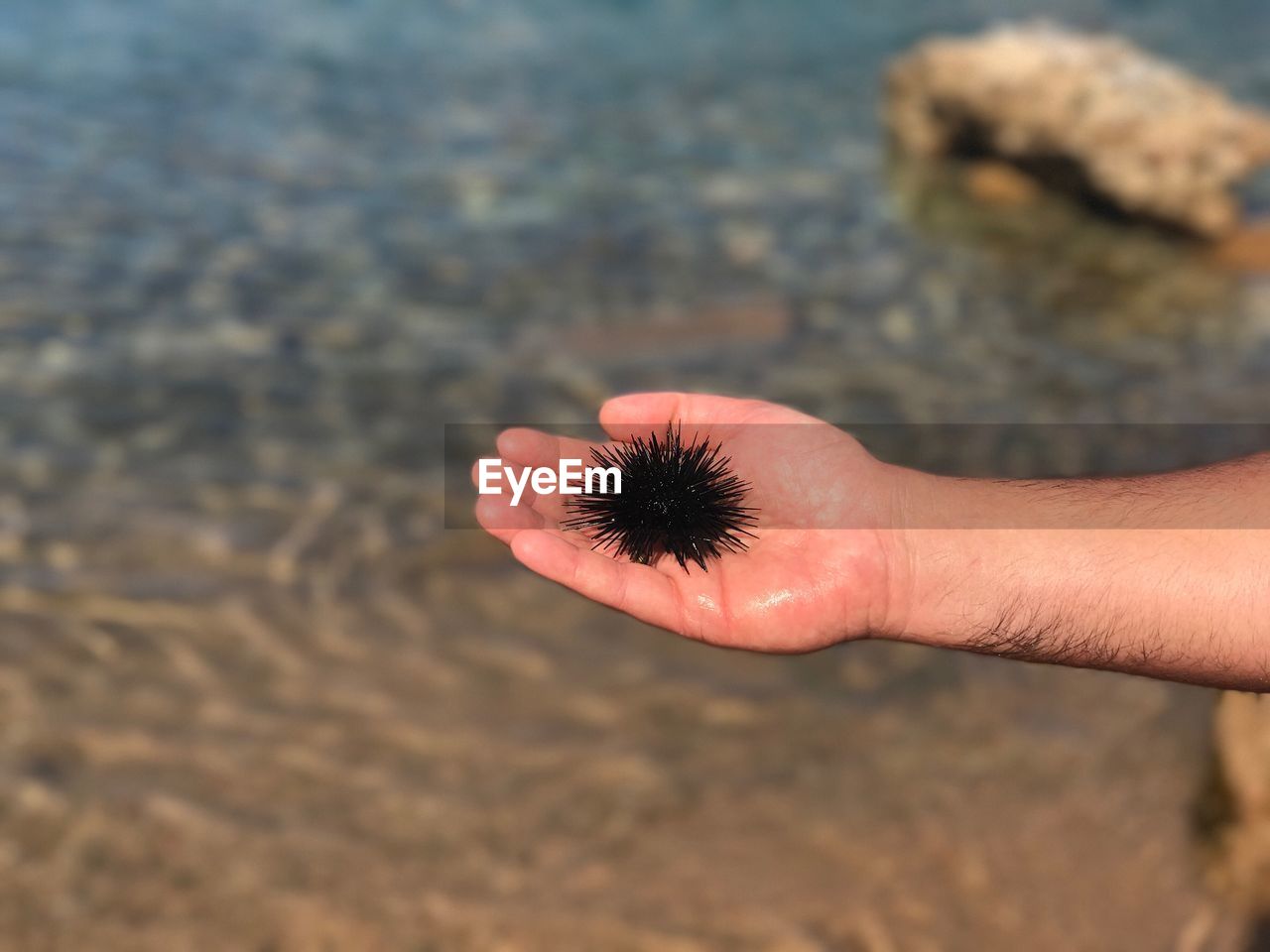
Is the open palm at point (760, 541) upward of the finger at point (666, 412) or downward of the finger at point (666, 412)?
downward

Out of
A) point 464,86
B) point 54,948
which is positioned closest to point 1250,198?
point 464,86

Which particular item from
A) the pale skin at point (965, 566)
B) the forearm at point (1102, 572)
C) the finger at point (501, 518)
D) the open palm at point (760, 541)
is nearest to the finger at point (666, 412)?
the open palm at point (760, 541)

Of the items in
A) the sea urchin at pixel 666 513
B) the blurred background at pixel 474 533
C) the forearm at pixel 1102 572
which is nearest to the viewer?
the forearm at pixel 1102 572

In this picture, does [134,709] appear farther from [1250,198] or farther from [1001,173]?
[1250,198]
